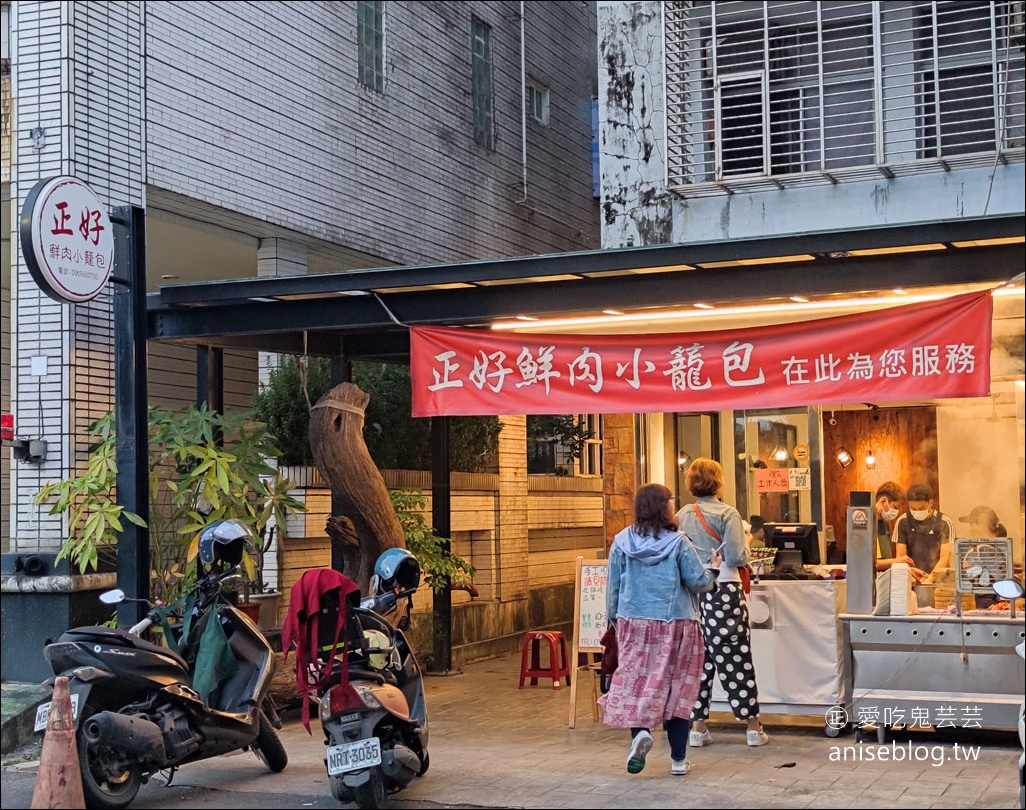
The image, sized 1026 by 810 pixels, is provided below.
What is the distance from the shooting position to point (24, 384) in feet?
35.7

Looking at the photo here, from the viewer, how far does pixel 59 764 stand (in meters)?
7.14

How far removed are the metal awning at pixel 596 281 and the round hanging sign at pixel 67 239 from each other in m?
0.67

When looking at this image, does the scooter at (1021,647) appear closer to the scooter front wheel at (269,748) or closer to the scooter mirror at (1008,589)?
the scooter mirror at (1008,589)

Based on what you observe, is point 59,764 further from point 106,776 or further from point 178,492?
point 178,492

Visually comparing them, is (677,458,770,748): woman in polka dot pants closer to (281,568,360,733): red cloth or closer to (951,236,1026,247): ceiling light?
(951,236,1026,247): ceiling light

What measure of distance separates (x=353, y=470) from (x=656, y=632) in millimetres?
3808

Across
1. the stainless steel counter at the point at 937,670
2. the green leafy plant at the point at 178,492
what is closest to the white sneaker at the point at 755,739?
the stainless steel counter at the point at 937,670

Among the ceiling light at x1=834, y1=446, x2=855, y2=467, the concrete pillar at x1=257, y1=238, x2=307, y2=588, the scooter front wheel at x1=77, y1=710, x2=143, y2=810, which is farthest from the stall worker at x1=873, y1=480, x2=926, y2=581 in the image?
the scooter front wheel at x1=77, y1=710, x2=143, y2=810

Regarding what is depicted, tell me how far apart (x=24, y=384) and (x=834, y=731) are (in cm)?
721

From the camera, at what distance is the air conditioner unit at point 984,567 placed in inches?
363

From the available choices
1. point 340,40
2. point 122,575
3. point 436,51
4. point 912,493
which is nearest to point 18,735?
point 122,575

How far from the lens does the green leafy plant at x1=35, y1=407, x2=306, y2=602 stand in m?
10.0

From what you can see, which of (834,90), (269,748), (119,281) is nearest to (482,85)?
(834,90)

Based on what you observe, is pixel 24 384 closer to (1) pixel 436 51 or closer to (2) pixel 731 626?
(2) pixel 731 626
